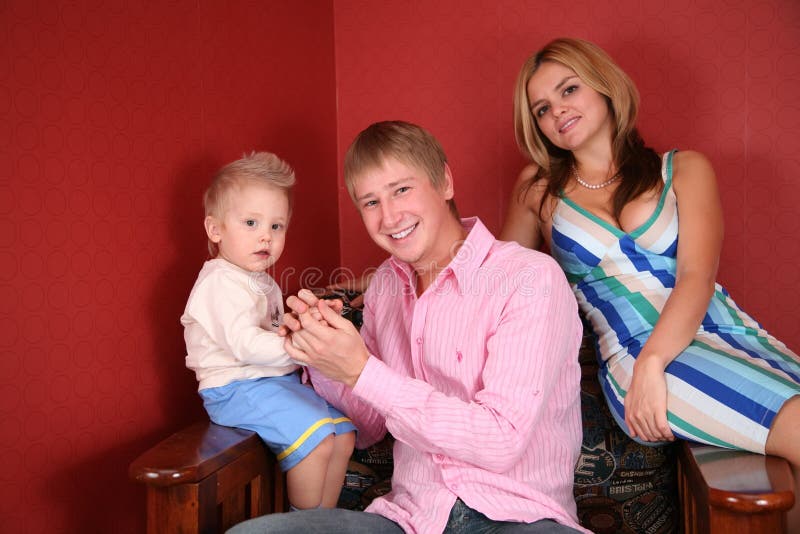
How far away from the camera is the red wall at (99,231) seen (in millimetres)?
1407

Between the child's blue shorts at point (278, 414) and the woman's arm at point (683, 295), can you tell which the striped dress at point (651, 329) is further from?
the child's blue shorts at point (278, 414)

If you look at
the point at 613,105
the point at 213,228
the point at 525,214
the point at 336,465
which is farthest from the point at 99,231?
the point at 613,105

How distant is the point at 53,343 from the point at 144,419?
0.35 meters

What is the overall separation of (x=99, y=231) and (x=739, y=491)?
4.73 feet

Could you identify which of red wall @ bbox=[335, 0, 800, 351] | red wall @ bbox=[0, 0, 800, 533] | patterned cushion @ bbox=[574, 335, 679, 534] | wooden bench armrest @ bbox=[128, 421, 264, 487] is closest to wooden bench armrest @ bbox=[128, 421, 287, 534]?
wooden bench armrest @ bbox=[128, 421, 264, 487]

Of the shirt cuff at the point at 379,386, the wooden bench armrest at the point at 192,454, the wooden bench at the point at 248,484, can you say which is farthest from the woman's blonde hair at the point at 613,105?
the wooden bench armrest at the point at 192,454

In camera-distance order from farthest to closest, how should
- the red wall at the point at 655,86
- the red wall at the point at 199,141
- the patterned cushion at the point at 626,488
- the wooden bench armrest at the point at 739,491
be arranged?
the red wall at the point at 655,86 < the patterned cushion at the point at 626,488 < the red wall at the point at 199,141 < the wooden bench armrest at the point at 739,491

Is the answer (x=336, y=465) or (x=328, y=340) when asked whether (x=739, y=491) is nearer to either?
(x=328, y=340)

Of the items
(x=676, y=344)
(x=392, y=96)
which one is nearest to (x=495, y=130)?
(x=392, y=96)

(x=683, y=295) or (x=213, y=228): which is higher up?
(x=213, y=228)

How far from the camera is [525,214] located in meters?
2.30

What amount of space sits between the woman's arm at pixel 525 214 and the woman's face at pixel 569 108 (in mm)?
173

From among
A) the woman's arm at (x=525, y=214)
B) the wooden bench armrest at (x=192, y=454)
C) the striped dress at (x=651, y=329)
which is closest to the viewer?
the wooden bench armrest at (x=192, y=454)

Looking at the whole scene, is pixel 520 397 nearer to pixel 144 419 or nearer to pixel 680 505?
pixel 680 505
